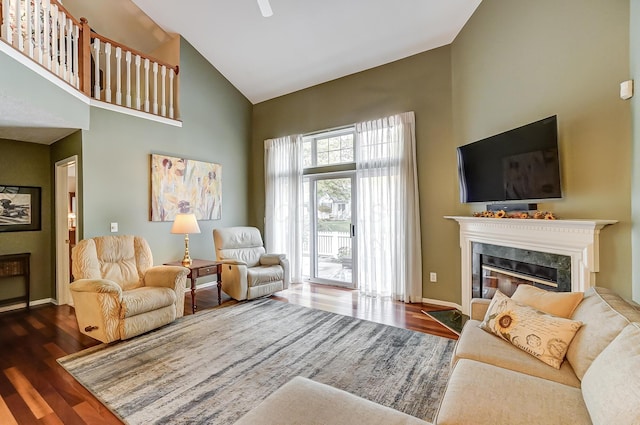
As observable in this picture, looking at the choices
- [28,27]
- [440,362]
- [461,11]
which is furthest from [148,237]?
[461,11]

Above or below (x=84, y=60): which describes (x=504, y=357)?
below

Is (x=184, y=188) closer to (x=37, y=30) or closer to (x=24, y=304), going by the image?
(x=37, y=30)

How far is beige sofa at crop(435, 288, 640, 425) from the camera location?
1.10 metres

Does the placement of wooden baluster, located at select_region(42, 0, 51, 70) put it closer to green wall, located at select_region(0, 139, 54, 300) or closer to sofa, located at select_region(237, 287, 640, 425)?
green wall, located at select_region(0, 139, 54, 300)

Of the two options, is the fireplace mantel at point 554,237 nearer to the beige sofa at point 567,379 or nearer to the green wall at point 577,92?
the green wall at point 577,92

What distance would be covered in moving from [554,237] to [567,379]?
1309 millimetres

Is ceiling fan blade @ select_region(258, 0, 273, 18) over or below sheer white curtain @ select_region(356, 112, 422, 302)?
over

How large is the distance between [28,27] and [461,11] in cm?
434

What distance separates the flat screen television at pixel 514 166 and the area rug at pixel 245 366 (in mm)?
1557

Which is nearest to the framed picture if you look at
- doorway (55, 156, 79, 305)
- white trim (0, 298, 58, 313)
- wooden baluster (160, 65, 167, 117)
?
doorway (55, 156, 79, 305)

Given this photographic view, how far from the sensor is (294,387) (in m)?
1.42

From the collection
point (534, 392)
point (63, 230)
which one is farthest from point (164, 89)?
point (534, 392)

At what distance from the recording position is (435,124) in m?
3.97

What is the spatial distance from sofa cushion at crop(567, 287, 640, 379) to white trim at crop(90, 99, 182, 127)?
500cm
